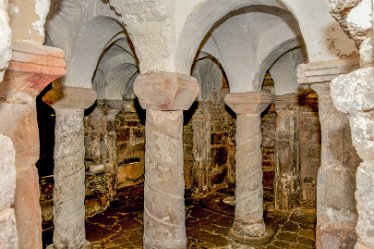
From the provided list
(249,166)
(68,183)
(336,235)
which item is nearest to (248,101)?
(249,166)

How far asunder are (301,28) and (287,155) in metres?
4.43

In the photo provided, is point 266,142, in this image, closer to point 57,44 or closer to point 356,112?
point 57,44

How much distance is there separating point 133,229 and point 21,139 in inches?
170

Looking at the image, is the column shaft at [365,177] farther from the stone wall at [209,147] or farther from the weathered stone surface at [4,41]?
the stone wall at [209,147]

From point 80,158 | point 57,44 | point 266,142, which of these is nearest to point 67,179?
point 80,158

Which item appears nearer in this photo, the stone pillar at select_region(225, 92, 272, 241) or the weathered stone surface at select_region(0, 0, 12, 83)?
the weathered stone surface at select_region(0, 0, 12, 83)

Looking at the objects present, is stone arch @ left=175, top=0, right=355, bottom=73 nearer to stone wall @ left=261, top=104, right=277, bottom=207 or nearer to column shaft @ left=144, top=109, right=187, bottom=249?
column shaft @ left=144, top=109, right=187, bottom=249

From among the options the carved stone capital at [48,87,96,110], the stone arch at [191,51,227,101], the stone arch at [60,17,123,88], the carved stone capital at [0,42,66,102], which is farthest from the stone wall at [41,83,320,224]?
the carved stone capital at [0,42,66,102]

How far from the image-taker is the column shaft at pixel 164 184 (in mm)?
3064

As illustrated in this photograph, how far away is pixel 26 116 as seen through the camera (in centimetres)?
147

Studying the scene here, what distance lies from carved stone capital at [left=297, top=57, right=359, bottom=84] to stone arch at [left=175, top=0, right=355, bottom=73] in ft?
0.28

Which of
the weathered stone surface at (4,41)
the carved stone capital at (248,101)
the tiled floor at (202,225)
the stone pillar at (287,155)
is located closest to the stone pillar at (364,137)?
the weathered stone surface at (4,41)

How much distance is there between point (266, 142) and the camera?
320 inches

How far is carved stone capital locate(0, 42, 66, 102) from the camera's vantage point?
1.33m
